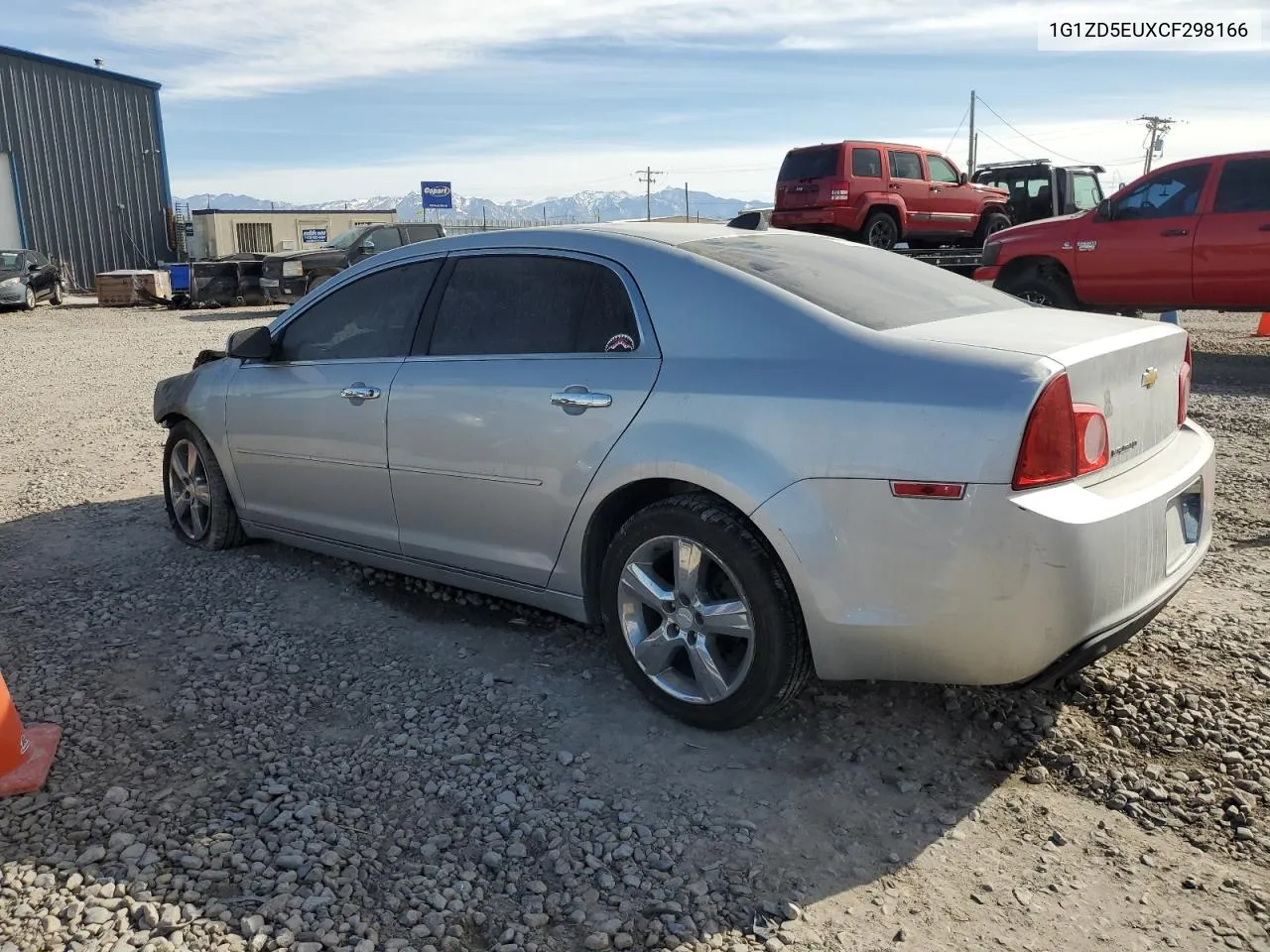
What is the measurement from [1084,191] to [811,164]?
701 centimetres

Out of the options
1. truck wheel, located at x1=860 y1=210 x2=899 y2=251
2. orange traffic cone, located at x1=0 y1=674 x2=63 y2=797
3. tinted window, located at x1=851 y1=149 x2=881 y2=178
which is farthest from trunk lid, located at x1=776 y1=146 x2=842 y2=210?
orange traffic cone, located at x1=0 y1=674 x2=63 y2=797

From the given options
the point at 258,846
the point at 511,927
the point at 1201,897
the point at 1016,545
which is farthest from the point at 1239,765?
the point at 258,846

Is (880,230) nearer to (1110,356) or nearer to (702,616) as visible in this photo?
(1110,356)

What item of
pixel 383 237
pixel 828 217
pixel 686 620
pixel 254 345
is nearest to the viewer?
pixel 686 620

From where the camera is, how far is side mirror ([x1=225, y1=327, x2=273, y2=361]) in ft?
15.8

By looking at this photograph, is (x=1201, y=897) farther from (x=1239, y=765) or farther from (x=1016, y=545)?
(x=1016, y=545)

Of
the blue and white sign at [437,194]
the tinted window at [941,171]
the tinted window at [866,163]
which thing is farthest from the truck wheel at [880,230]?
the blue and white sign at [437,194]

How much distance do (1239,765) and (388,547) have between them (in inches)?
121

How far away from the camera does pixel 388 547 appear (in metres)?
4.41

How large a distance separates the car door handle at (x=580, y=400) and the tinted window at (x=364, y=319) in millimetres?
952

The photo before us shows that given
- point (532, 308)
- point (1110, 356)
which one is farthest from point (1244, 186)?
point (532, 308)

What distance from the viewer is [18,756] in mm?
3230

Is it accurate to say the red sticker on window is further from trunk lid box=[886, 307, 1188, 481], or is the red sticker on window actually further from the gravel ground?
the gravel ground

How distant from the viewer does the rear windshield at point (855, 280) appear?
3350 millimetres
